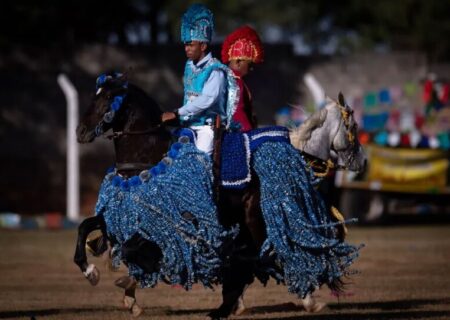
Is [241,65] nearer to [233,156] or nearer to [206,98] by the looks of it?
[206,98]

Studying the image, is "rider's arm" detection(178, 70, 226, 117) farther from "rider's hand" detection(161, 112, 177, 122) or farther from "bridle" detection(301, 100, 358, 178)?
"bridle" detection(301, 100, 358, 178)

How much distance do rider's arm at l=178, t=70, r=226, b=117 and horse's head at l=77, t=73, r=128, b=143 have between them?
0.51m

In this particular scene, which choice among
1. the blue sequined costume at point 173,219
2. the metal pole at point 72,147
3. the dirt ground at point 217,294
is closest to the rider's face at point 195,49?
the blue sequined costume at point 173,219

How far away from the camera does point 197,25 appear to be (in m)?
10.1

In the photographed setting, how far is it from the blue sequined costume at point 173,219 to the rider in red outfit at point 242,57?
143 cm

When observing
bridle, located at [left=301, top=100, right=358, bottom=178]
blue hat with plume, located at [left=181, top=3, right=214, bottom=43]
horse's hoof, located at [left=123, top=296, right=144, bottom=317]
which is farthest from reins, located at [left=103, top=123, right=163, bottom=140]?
bridle, located at [left=301, top=100, right=358, bottom=178]

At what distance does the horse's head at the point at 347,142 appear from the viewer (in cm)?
1198

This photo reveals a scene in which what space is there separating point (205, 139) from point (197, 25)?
0.93m

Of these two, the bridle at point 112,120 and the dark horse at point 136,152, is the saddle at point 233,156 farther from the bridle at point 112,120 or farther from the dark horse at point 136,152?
the bridle at point 112,120

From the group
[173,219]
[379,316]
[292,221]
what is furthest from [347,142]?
[173,219]

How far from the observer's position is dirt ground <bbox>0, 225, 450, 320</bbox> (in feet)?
36.5

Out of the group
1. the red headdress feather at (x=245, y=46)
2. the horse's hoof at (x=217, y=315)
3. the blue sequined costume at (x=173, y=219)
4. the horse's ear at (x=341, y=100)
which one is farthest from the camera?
the horse's ear at (x=341, y=100)

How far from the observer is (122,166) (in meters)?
9.77

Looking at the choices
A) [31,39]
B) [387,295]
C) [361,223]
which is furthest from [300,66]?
[387,295]
